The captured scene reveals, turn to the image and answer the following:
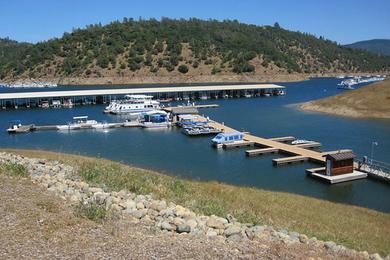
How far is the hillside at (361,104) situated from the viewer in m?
94.3

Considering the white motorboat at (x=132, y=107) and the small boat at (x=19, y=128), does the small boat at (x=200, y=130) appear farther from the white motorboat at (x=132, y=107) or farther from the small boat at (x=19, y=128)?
the white motorboat at (x=132, y=107)

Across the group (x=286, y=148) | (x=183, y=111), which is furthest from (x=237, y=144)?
(x=183, y=111)

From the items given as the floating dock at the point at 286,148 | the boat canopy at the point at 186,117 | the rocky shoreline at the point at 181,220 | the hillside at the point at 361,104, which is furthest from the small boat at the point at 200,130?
the rocky shoreline at the point at 181,220

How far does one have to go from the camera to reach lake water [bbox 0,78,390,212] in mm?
43281

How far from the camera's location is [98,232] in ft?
48.3

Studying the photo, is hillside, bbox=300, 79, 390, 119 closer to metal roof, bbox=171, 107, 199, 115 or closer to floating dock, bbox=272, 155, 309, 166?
Answer: metal roof, bbox=171, 107, 199, 115

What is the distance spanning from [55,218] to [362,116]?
8658 cm

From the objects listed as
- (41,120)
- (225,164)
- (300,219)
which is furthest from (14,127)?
(300,219)

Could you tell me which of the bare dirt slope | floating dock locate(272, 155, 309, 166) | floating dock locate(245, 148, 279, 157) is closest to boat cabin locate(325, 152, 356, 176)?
floating dock locate(272, 155, 309, 166)

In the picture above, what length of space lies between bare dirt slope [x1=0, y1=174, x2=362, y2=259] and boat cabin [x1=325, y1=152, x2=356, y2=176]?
30883 mm

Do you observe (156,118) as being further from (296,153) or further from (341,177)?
(341,177)

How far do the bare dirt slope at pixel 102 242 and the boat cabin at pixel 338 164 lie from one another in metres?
30.9

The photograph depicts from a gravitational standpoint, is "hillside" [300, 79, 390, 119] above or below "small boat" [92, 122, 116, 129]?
above

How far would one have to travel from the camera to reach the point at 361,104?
9975 centimetres
